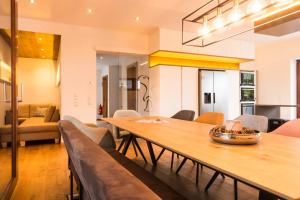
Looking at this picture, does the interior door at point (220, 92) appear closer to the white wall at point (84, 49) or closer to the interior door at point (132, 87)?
the white wall at point (84, 49)

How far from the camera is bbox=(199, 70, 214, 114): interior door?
6083mm

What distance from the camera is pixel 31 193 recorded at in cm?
250

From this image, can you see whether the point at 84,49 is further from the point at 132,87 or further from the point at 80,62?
the point at 132,87

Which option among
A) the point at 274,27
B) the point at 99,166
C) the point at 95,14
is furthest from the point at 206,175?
the point at 95,14

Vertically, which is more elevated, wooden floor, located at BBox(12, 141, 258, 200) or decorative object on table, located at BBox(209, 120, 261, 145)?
decorative object on table, located at BBox(209, 120, 261, 145)

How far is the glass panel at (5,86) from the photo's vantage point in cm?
235

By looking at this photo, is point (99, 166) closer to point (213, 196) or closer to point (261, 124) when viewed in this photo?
point (213, 196)

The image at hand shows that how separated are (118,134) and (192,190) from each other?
5.74 ft

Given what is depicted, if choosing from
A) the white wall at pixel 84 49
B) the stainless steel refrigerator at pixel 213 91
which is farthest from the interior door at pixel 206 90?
the white wall at pixel 84 49

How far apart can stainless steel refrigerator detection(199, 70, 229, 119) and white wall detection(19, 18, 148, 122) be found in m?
2.44

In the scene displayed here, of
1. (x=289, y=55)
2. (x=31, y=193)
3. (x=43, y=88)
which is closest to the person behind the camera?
(x=31, y=193)

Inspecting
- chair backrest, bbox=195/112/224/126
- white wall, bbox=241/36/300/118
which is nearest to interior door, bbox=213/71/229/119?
white wall, bbox=241/36/300/118

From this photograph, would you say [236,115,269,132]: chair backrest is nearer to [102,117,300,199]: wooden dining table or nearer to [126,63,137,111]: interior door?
[102,117,300,199]: wooden dining table

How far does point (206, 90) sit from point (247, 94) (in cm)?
194
